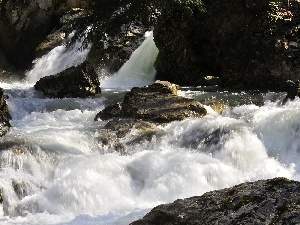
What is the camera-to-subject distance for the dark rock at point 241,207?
2.94 metres

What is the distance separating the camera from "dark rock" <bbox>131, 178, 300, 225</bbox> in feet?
9.64

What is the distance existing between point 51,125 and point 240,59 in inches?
347

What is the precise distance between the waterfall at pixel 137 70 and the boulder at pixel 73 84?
12.5 ft

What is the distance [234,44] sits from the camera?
18.8 m

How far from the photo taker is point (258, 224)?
2.89 metres

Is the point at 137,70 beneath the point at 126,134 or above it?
above

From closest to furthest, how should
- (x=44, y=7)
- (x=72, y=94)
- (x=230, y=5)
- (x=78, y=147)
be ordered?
(x=78, y=147)
(x=72, y=94)
(x=230, y=5)
(x=44, y=7)

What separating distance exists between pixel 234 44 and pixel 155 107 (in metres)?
7.40

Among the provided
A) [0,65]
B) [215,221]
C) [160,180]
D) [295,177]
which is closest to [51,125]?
[160,180]

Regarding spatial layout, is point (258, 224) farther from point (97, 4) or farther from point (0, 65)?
point (0, 65)

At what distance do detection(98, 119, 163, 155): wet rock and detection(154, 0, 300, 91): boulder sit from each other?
25.3 ft

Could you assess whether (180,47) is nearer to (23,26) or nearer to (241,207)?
(23,26)

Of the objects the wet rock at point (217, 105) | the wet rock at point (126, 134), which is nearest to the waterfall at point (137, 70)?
the wet rock at point (217, 105)

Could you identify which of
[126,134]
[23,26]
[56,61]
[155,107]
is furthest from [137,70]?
[126,134]
